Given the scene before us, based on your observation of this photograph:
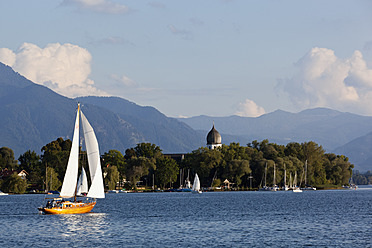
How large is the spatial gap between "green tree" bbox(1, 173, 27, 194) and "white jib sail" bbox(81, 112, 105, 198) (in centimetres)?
10521

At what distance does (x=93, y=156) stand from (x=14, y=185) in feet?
352

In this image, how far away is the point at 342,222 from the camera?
2889 inches

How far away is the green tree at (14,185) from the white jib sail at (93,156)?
105209 mm

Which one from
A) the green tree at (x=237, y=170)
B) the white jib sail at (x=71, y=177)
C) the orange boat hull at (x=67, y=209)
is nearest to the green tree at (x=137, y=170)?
the green tree at (x=237, y=170)

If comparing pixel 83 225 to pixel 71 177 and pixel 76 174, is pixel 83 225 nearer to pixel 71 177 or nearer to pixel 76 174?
pixel 71 177

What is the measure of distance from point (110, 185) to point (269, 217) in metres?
111

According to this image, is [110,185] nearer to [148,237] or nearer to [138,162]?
[138,162]

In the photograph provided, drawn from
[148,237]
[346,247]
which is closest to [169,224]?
[148,237]

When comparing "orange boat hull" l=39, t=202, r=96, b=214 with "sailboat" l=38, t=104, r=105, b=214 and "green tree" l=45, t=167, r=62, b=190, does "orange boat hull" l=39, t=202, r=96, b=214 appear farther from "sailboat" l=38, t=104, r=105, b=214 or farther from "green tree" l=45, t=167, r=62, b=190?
"green tree" l=45, t=167, r=62, b=190

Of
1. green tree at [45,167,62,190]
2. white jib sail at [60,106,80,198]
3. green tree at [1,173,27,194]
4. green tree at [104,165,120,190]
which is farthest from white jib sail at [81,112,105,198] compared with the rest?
green tree at [104,165,120,190]

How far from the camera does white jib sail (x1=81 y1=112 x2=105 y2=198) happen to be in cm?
7744

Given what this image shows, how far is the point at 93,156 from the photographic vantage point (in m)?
77.9

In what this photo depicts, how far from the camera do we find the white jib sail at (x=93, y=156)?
77438 millimetres

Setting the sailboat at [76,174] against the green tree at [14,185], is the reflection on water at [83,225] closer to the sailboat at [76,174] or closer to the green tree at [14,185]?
the sailboat at [76,174]
